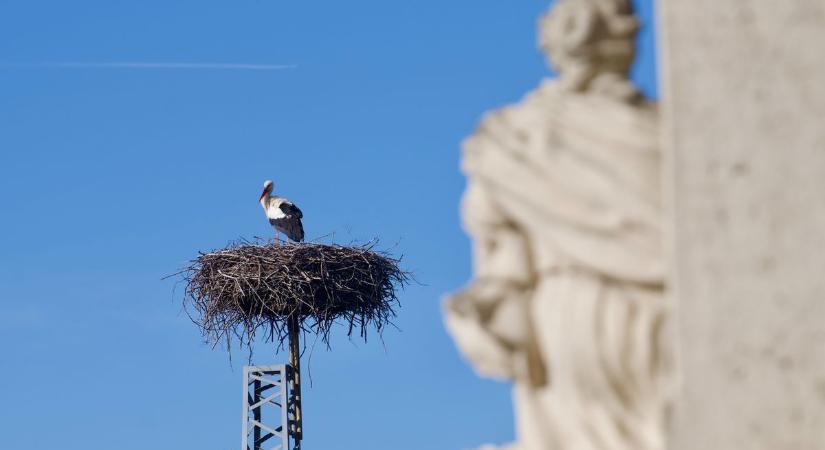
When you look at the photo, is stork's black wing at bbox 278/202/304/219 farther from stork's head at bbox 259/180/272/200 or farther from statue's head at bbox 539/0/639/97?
statue's head at bbox 539/0/639/97

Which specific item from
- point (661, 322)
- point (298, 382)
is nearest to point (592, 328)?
point (661, 322)

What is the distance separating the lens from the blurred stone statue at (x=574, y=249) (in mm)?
4301

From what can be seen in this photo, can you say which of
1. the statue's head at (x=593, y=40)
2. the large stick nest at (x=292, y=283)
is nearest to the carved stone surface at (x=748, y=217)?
the statue's head at (x=593, y=40)

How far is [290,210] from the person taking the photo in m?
22.3

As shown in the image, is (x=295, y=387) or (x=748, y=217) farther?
(x=295, y=387)

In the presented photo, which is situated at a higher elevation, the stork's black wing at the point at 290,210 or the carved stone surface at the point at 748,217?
the stork's black wing at the point at 290,210

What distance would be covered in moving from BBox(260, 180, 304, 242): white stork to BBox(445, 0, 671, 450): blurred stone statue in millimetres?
17386

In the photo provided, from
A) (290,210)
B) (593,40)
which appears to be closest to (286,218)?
(290,210)

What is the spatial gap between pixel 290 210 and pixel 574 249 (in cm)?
1808

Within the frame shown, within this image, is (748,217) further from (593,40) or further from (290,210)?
(290,210)

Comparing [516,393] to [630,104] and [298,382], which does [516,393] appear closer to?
Answer: [630,104]

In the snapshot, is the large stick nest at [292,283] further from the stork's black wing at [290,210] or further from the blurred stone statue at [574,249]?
the blurred stone statue at [574,249]

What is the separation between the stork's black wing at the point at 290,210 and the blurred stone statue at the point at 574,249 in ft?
57.6

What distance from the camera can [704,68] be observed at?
4223 mm
